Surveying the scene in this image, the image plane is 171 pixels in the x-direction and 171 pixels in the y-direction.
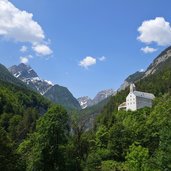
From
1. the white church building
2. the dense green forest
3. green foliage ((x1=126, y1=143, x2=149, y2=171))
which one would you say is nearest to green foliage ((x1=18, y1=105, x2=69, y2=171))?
the dense green forest

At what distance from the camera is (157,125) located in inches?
4085

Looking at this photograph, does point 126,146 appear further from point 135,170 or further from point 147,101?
point 147,101

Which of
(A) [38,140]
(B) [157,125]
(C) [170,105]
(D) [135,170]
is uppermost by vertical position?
(C) [170,105]

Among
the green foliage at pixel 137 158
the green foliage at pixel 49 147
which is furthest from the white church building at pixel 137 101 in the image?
the green foliage at pixel 49 147

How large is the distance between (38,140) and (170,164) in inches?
911

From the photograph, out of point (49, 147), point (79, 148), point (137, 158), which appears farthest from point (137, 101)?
point (49, 147)

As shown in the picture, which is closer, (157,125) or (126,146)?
(126,146)

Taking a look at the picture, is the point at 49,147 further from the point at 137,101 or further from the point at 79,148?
the point at 137,101

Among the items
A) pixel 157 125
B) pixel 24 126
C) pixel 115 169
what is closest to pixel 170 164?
pixel 115 169

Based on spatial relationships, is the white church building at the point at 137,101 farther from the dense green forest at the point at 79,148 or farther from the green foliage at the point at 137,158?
the green foliage at the point at 137,158

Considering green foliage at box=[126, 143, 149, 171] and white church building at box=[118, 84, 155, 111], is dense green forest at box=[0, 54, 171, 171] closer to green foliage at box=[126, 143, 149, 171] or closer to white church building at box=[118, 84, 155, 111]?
green foliage at box=[126, 143, 149, 171]

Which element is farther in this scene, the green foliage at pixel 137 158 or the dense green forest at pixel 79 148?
the green foliage at pixel 137 158

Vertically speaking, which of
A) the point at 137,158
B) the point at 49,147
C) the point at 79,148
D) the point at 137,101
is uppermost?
the point at 137,101

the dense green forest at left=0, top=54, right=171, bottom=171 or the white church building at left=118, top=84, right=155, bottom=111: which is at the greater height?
the white church building at left=118, top=84, right=155, bottom=111
